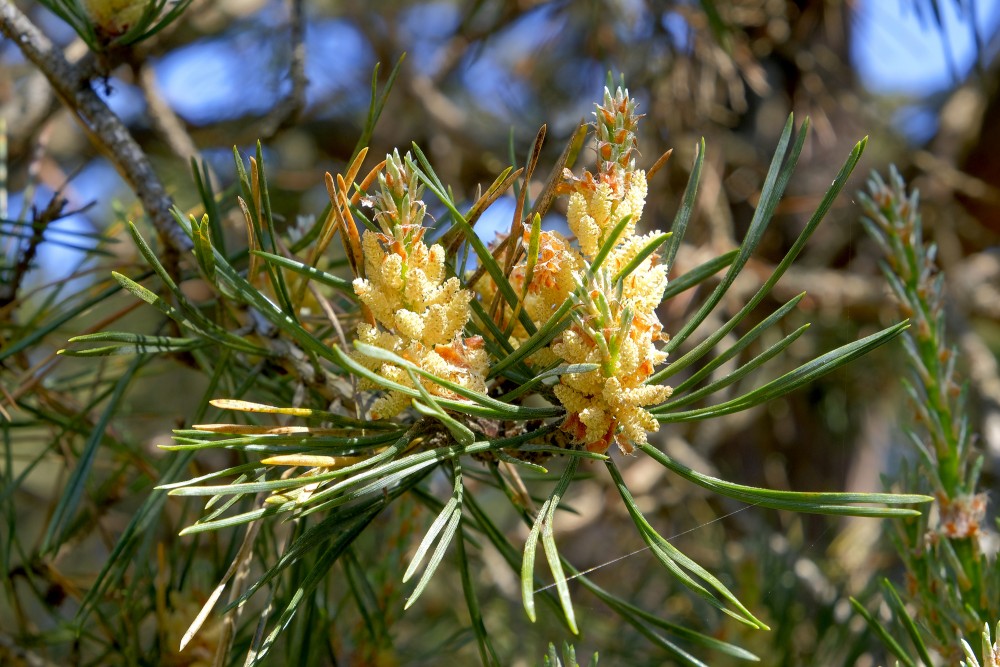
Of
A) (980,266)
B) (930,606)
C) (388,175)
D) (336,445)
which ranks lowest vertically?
(930,606)

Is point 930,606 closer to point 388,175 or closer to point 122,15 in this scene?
point 388,175

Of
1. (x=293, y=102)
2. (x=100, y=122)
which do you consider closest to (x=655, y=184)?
(x=293, y=102)

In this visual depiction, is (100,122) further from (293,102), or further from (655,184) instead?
(655,184)

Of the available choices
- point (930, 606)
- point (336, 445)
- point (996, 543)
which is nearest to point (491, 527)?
point (336, 445)

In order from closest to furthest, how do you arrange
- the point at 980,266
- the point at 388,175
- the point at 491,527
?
the point at 388,175 < the point at 491,527 < the point at 980,266

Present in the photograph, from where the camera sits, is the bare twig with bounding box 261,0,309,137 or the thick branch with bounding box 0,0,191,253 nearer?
the thick branch with bounding box 0,0,191,253
